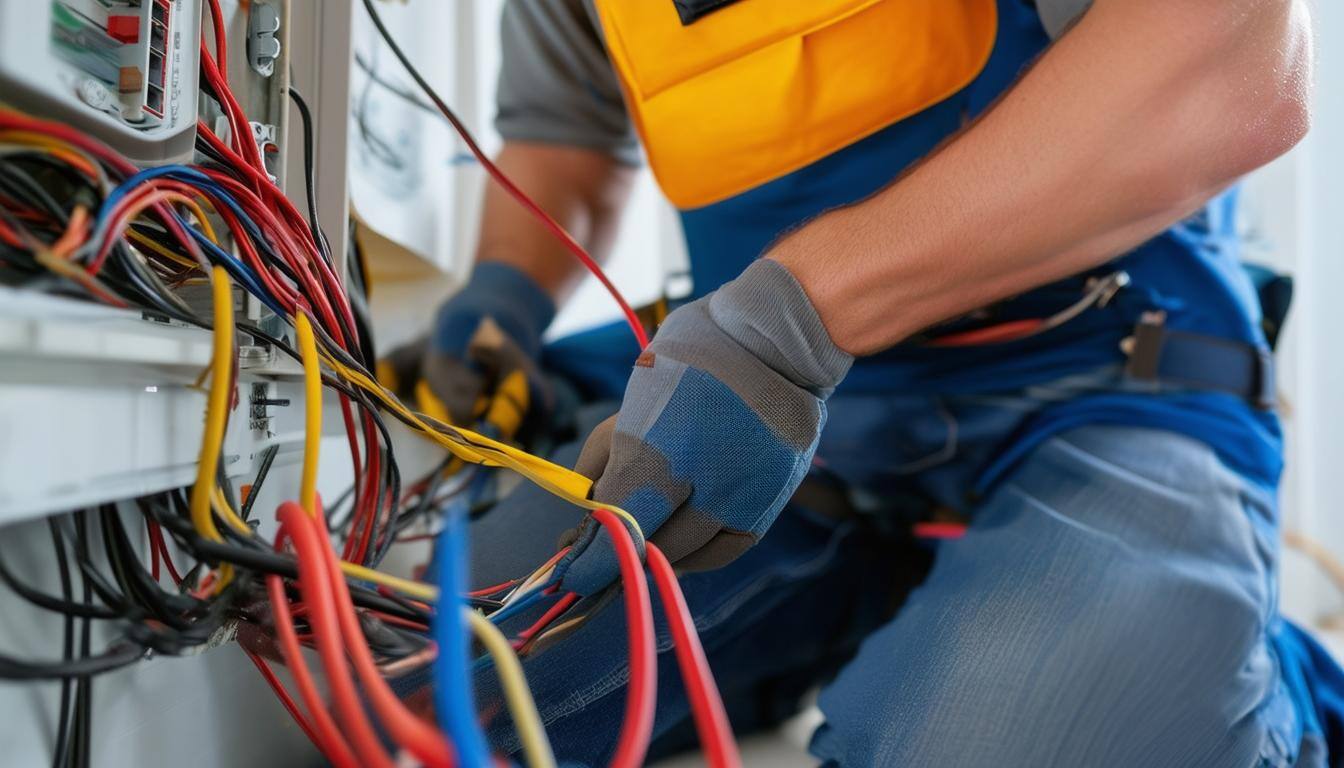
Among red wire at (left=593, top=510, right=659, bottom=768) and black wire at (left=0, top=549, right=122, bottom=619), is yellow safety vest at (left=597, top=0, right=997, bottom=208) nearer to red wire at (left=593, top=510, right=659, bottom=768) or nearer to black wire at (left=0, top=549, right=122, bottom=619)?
red wire at (left=593, top=510, right=659, bottom=768)

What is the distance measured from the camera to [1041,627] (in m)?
0.65

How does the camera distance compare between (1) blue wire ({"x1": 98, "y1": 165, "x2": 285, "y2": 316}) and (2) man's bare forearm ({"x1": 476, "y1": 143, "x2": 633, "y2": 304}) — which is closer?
(1) blue wire ({"x1": 98, "y1": 165, "x2": 285, "y2": 316})

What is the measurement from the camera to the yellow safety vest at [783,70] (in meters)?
0.65

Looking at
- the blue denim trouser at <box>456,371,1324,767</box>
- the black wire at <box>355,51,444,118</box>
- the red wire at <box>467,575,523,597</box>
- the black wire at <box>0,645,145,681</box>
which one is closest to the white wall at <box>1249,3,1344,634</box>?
the blue denim trouser at <box>456,371,1324,767</box>

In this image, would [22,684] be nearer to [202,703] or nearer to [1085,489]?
[202,703]

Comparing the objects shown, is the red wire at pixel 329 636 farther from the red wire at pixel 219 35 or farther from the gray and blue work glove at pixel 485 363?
the gray and blue work glove at pixel 485 363

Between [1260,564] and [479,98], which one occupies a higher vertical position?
[479,98]

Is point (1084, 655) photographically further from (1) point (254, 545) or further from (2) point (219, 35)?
(2) point (219, 35)

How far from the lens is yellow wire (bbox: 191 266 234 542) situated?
1.27 feet

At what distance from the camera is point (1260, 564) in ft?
2.33

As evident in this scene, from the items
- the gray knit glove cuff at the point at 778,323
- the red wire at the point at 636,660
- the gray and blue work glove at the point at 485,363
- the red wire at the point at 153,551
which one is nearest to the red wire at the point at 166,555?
the red wire at the point at 153,551

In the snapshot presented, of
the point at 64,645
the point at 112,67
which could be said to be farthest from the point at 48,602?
the point at 112,67

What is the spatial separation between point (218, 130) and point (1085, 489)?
28.4 inches

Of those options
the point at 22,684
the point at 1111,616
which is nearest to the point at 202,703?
the point at 22,684
